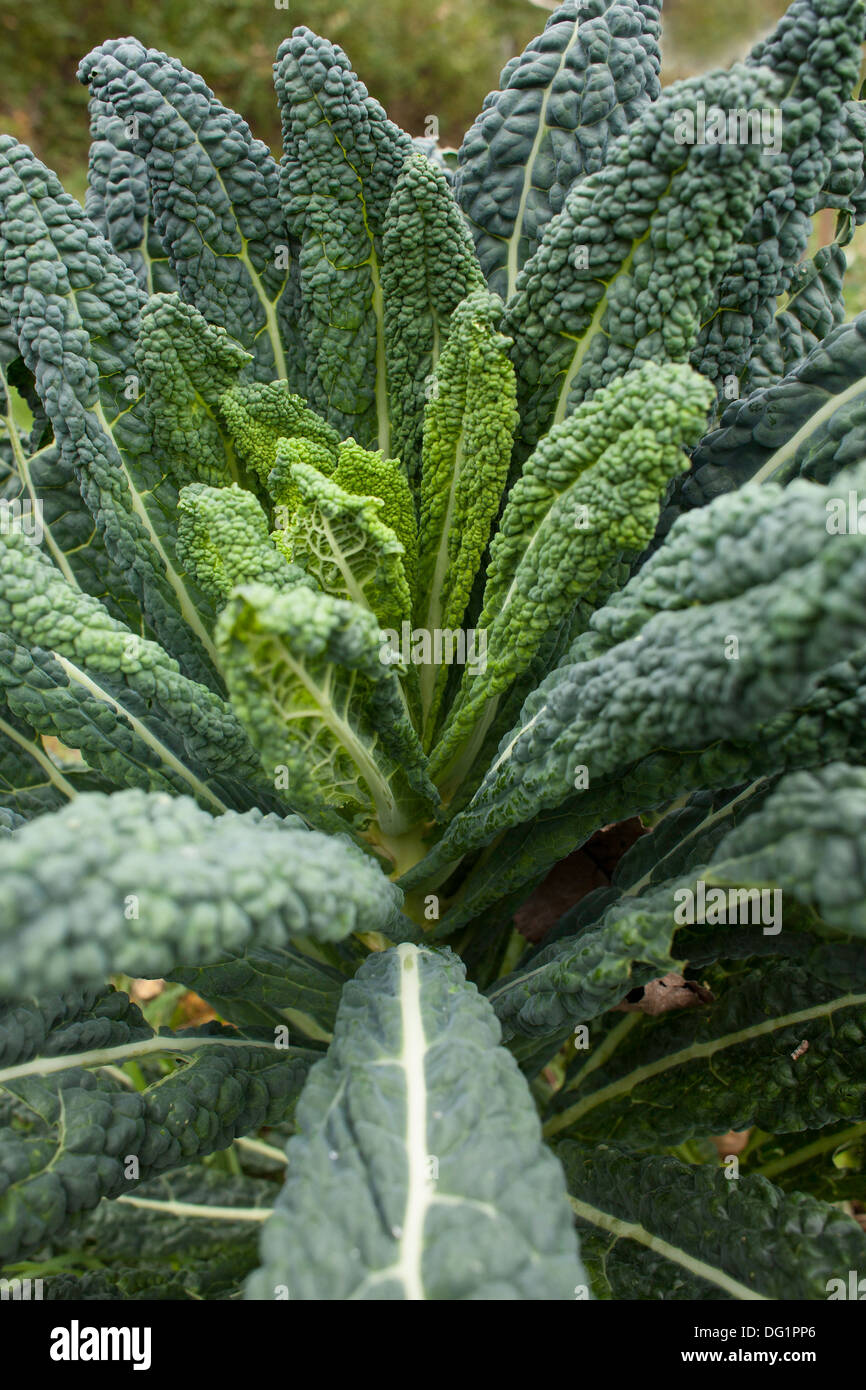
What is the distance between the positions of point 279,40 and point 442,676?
5.58m

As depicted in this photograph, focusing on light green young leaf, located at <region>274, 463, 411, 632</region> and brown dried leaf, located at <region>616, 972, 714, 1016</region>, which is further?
brown dried leaf, located at <region>616, 972, 714, 1016</region>

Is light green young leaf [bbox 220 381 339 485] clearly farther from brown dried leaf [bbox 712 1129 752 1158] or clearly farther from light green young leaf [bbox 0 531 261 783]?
brown dried leaf [bbox 712 1129 752 1158]

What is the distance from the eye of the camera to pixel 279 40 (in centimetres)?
536

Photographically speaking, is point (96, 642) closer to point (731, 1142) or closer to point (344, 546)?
point (344, 546)

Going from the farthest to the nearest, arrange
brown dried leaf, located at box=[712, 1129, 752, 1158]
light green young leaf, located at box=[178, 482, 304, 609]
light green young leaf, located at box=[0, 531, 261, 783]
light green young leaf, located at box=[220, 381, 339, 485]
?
brown dried leaf, located at box=[712, 1129, 752, 1158] → light green young leaf, located at box=[220, 381, 339, 485] → light green young leaf, located at box=[178, 482, 304, 609] → light green young leaf, located at box=[0, 531, 261, 783]

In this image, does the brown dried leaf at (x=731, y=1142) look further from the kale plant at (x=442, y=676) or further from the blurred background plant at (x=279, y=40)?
the blurred background plant at (x=279, y=40)

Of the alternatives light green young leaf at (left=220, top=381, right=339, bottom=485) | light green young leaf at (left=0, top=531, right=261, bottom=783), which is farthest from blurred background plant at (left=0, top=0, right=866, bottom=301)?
light green young leaf at (left=0, top=531, right=261, bottom=783)

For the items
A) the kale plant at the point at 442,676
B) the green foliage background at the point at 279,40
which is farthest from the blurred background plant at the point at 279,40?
the kale plant at the point at 442,676

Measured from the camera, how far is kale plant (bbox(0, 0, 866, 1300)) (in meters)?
0.76

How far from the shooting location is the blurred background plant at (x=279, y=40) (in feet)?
16.6

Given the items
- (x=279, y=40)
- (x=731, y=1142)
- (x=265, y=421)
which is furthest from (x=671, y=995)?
(x=279, y=40)

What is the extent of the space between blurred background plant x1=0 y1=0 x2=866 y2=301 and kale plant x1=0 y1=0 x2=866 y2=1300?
13.7 feet
